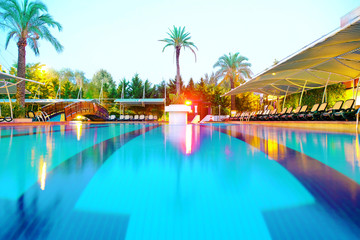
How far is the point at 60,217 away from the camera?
3.31 feet

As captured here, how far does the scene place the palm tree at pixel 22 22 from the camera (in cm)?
1630

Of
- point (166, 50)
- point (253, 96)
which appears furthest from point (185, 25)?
point (253, 96)

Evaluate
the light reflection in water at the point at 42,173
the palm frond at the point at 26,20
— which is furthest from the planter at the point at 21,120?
the light reflection in water at the point at 42,173

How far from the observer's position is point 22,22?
1667 cm

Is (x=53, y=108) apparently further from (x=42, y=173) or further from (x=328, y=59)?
(x=42, y=173)

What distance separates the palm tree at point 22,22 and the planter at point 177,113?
1142cm

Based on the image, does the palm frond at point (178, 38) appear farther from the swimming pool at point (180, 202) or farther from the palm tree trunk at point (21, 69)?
the swimming pool at point (180, 202)

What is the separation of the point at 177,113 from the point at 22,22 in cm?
1336

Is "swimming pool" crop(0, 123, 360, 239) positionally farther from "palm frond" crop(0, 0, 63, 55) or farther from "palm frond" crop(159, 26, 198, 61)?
"palm frond" crop(159, 26, 198, 61)

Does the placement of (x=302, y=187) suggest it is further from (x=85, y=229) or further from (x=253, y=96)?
(x=253, y=96)

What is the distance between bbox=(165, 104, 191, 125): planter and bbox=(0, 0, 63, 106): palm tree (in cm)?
1142

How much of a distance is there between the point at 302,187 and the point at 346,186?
288mm

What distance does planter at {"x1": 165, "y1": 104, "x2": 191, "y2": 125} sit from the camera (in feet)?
44.4

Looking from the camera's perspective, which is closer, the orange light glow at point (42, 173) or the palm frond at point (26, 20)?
the orange light glow at point (42, 173)
